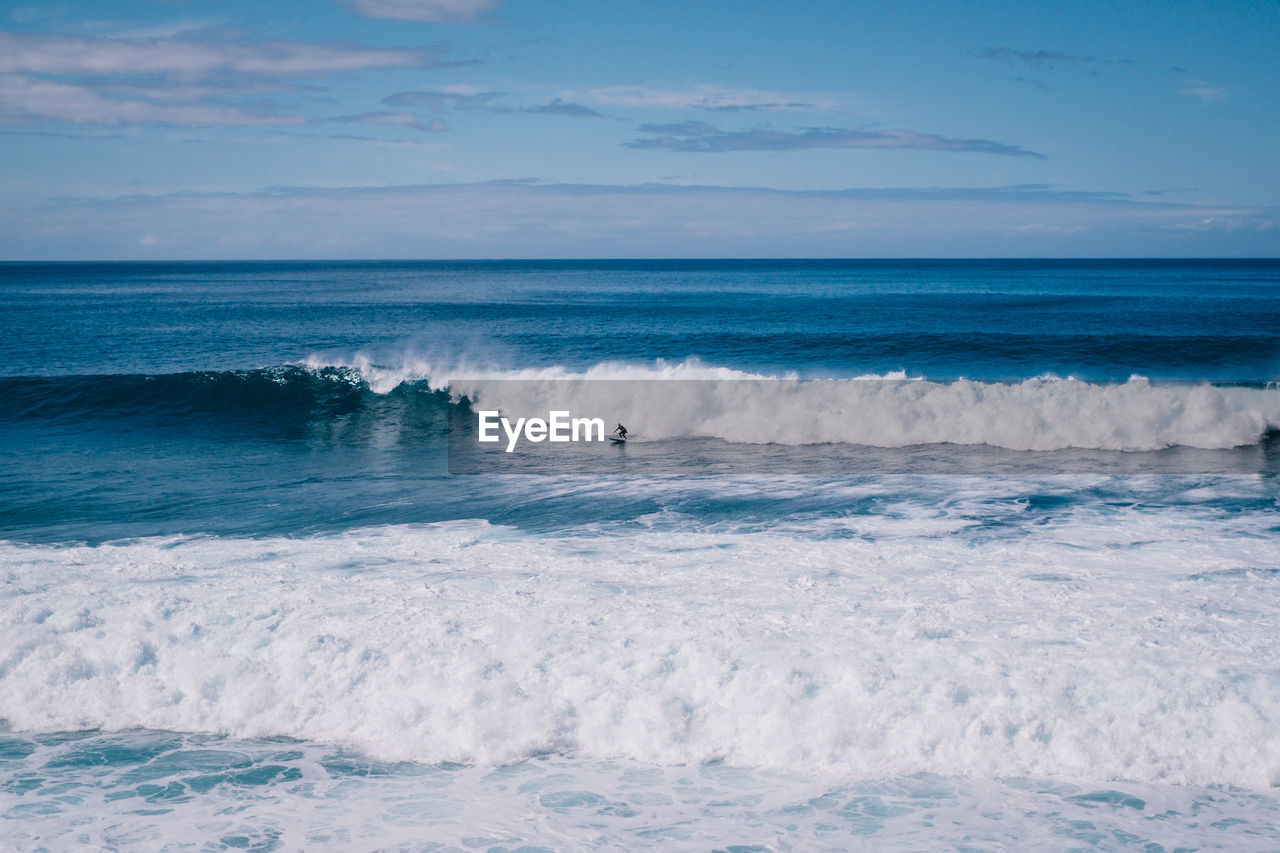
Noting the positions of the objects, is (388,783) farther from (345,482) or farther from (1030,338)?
(1030,338)

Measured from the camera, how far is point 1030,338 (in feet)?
102

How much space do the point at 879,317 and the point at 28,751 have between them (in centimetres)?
3725

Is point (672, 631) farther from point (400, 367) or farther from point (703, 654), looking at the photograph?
point (400, 367)

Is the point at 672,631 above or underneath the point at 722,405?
underneath

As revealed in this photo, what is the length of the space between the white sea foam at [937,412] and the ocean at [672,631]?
0.29 ft

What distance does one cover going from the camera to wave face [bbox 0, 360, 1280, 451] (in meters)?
14.8

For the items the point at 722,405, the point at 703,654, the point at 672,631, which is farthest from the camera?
the point at 722,405

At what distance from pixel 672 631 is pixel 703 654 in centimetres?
44

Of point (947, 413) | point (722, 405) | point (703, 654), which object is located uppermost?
point (722, 405)

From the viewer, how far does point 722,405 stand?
16562 mm

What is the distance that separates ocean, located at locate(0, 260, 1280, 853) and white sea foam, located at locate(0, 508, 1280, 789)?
31 millimetres

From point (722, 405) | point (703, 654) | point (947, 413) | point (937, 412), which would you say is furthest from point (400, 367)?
point (703, 654)

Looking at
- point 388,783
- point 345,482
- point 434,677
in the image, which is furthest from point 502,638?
point 345,482

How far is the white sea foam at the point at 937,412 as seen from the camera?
1461 centimetres
